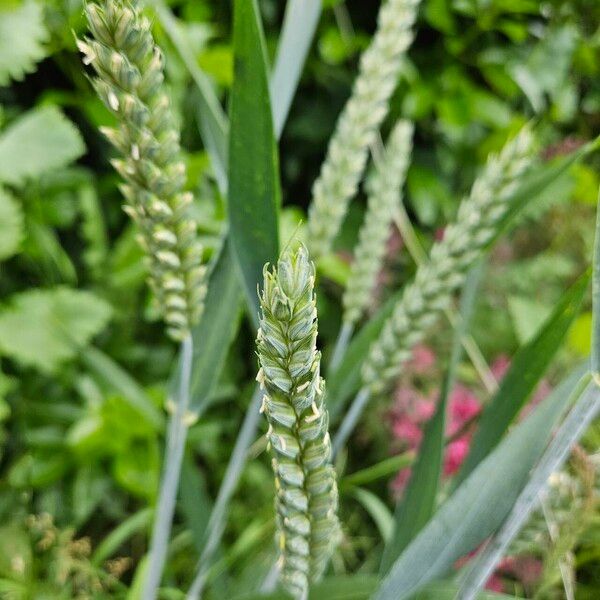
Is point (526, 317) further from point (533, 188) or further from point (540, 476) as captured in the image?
point (540, 476)

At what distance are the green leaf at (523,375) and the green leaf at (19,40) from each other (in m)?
0.50

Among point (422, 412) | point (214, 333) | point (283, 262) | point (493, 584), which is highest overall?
point (283, 262)

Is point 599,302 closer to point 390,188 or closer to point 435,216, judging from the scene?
point 390,188

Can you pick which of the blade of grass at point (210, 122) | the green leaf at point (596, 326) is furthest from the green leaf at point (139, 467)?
the green leaf at point (596, 326)

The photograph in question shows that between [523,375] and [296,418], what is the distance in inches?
7.1

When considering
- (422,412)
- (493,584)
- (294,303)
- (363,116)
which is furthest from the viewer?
(422,412)

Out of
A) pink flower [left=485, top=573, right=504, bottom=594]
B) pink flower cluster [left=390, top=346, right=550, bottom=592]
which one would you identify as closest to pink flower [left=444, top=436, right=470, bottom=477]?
pink flower cluster [left=390, top=346, right=550, bottom=592]

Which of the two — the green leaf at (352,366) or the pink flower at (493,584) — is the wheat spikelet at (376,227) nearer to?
the green leaf at (352,366)

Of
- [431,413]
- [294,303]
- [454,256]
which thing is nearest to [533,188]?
[454,256]

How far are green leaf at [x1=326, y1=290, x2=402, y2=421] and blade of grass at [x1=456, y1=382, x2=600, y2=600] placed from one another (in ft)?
0.71

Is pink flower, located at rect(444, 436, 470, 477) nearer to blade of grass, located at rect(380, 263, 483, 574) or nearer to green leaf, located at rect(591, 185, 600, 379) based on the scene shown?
blade of grass, located at rect(380, 263, 483, 574)

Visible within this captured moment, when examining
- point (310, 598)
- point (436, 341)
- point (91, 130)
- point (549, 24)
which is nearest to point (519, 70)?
point (549, 24)

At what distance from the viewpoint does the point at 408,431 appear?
0.79 metres

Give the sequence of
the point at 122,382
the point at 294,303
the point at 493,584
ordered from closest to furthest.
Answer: the point at 294,303 → the point at 122,382 → the point at 493,584
